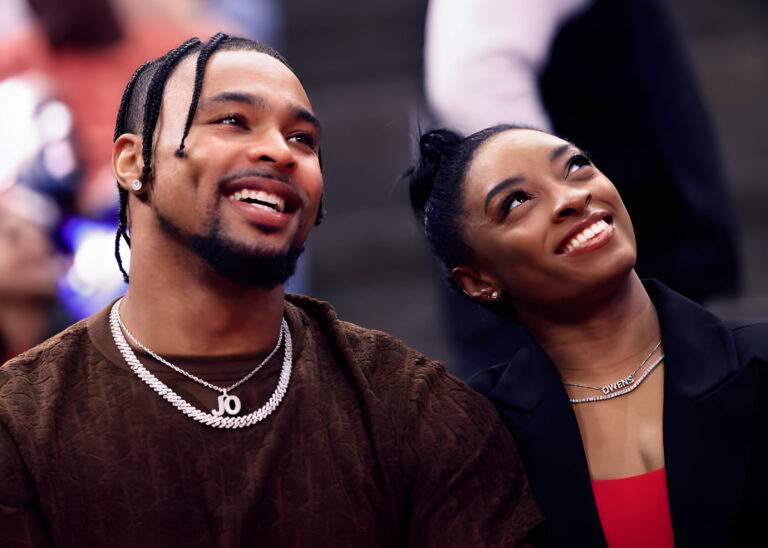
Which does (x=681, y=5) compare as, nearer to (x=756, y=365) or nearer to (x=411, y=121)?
(x=411, y=121)

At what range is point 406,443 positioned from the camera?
7.09 feet

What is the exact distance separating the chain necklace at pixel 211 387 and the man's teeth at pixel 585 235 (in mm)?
673

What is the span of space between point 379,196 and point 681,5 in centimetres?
223

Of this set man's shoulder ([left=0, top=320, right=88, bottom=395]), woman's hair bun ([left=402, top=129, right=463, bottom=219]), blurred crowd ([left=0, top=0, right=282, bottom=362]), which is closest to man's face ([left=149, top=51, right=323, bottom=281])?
man's shoulder ([left=0, top=320, right=88, bottom=395])

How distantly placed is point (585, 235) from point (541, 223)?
0.10m

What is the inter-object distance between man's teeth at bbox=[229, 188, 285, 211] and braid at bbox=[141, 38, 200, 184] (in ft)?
0.71

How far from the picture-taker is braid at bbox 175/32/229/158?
2.18 meters

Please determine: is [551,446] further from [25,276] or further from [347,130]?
[347,130]

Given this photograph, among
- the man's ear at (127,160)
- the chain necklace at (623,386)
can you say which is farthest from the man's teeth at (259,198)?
the chain necklace at (623,386)

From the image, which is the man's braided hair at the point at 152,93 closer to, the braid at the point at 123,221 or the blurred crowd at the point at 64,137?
the braid at the point at 123,221

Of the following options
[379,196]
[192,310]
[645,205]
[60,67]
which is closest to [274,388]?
[192,310]

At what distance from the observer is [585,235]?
95.3 inches

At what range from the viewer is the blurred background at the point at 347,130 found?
3.48 m

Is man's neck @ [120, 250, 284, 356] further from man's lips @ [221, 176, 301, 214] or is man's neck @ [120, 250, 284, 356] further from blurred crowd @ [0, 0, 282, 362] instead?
blurred crowd @ [0, 0, 282, 362]
